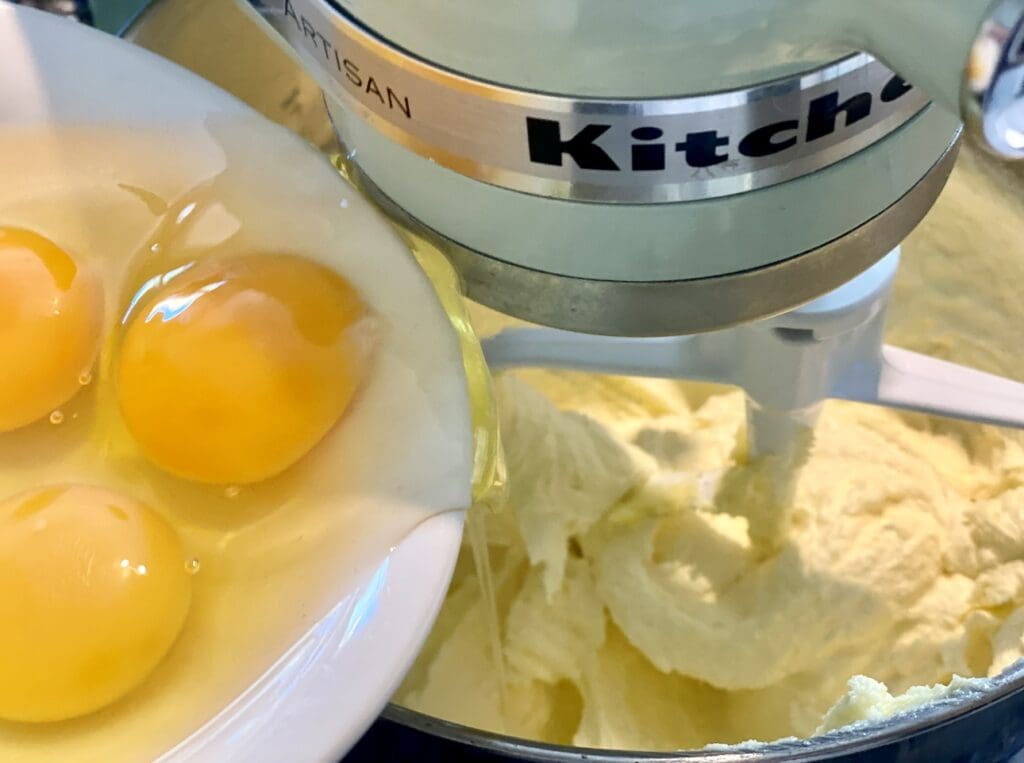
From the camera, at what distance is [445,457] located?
414mm

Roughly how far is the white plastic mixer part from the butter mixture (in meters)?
0.12

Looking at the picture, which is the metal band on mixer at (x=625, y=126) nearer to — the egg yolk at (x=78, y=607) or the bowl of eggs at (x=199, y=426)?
the bowl of eggs at (x=199, y=426)

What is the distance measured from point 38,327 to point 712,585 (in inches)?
19.8

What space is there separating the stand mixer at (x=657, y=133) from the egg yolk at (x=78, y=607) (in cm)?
18

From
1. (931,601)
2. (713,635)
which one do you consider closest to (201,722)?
(713,635)

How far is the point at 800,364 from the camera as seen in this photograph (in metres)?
0.62

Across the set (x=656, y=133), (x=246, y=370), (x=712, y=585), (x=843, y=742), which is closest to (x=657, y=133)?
(x=656, y=133)

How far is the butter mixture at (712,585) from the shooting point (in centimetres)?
78

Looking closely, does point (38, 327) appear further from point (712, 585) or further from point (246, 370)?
point (712, 585)

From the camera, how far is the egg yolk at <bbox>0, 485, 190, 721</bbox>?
1.39 feet

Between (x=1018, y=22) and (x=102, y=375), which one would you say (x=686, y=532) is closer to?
(x=102, y=375)

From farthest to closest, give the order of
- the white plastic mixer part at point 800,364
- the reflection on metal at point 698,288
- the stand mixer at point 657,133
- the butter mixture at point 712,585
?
the butter mixture at point 712,585, the white plastic mixer part at point 800,364, the reflection on metal at point 698,288, the stand mixer at point 657,133

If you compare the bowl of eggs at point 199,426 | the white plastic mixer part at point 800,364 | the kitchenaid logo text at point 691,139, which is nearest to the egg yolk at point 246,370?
the bowl of eggs at point 199,426

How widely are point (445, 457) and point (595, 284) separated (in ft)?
0.31
